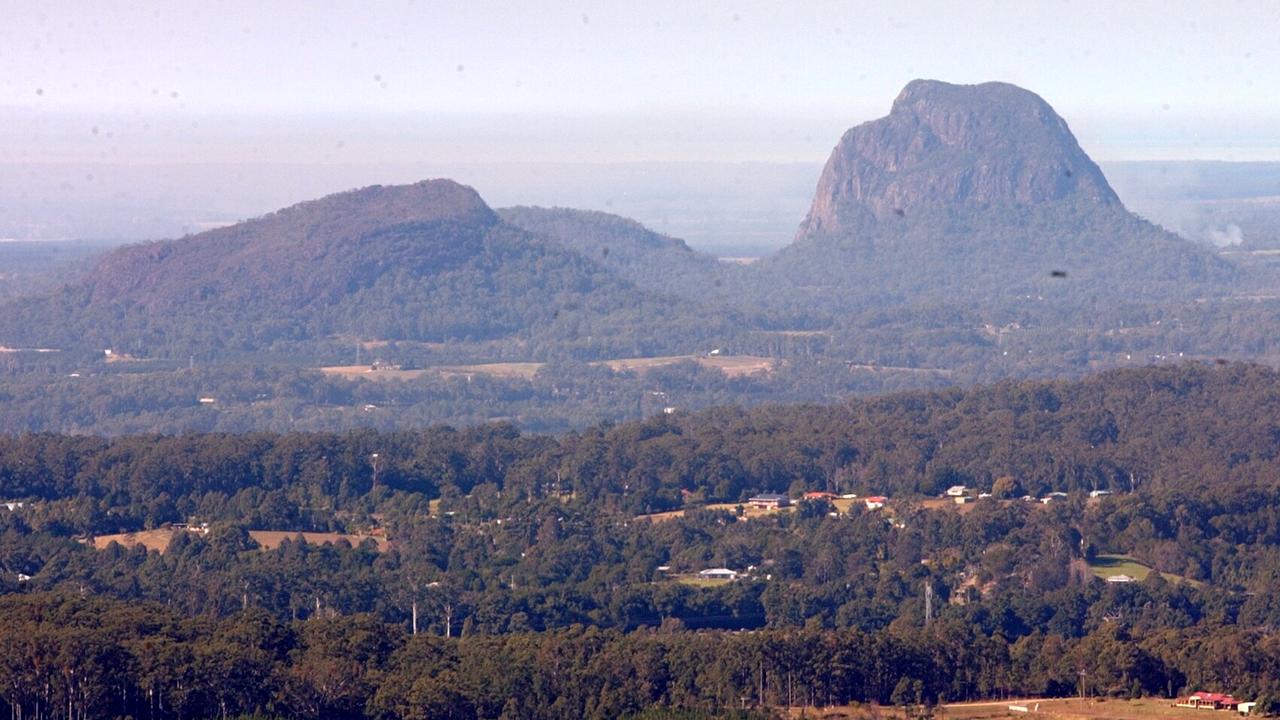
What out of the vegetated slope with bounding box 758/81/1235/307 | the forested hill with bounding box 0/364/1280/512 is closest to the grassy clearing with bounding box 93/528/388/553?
the forested hill with bounding box 0/364/1280/512

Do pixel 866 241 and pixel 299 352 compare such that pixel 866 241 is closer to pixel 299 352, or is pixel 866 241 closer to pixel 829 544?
pixel 299 352

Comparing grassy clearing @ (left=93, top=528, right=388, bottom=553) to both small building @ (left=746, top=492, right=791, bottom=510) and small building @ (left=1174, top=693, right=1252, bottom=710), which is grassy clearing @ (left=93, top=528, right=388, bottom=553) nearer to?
small building @ (left=746, top=492, right=791, bottom=510)

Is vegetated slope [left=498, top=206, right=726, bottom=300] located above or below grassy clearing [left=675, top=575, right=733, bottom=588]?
below

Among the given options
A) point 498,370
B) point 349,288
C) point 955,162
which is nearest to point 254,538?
point 498,370

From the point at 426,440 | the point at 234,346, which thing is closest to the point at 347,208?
the point at 234,346

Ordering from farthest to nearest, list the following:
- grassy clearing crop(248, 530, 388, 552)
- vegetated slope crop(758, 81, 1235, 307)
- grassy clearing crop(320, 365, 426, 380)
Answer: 1. vegetated slope crop(758, 81, 1235, 307)
2. grassy clearing crop(320, 365, 426, 380)
3. grassy clearing crop(248, 530, 388, 552)

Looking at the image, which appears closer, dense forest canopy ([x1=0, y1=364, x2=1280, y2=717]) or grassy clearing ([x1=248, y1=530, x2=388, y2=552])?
dense forest canopy ([x1=0, y1=364, x2=1280, y2=717])
